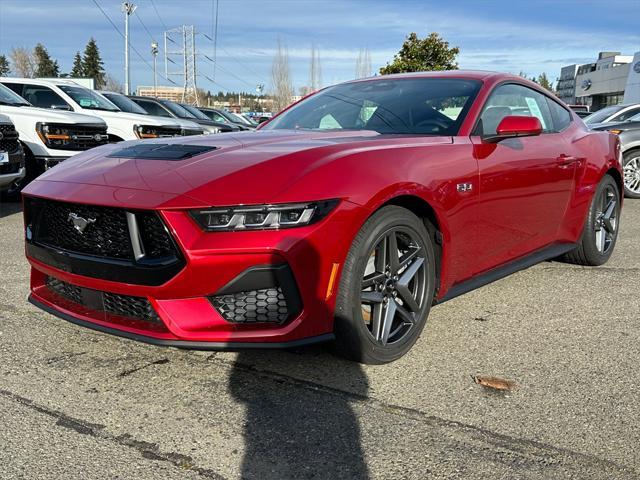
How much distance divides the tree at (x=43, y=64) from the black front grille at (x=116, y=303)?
8910 cm

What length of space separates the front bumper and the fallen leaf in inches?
30.4

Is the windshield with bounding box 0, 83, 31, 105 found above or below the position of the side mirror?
below

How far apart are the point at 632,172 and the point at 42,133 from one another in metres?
8.95

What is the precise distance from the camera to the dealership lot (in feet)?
7.24

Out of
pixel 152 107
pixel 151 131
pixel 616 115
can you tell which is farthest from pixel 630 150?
pixel 152 107

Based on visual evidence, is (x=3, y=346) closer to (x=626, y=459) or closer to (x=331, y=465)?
(x=331, y=465)

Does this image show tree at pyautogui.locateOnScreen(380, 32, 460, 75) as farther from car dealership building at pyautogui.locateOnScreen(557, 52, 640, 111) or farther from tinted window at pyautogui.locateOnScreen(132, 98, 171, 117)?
car dealership building at pyautogui.locateOnScreen(557, 52, 640, 111)

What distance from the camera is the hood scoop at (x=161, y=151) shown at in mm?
3049

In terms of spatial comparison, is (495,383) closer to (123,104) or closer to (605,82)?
(123,104)

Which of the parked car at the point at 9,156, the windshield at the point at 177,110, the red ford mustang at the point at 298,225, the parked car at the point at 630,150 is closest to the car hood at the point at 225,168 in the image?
the red ford mustang at the point at 298,225

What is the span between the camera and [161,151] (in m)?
3.19

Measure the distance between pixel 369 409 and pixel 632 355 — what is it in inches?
61.6

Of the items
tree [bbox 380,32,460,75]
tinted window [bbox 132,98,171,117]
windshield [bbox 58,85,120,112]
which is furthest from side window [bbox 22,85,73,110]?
tree [bbox 380,32,460,75]

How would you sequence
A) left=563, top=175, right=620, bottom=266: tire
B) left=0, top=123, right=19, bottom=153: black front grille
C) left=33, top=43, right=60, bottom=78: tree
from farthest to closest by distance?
left=33, top=43, right=60, bottom=78: tree → left=0, top=123, right=19, bottom=153: black front grille → left=563, top=175, right=620, bottom=266: tire
